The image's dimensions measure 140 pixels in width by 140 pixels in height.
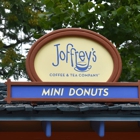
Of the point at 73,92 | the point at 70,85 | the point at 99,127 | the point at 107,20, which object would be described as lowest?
the point at 99,127

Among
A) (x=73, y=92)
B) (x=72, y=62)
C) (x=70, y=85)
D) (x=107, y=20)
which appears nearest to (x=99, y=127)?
(x=73, y=92)

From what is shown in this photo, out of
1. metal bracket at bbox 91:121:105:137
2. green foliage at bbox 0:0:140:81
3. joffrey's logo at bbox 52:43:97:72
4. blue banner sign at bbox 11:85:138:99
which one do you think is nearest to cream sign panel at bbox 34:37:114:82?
joffrey's logo at bbox 52:43:97:72

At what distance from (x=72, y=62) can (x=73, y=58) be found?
0.07 m

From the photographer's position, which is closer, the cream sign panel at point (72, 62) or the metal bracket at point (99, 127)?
the metal bracket at point (99, 127)

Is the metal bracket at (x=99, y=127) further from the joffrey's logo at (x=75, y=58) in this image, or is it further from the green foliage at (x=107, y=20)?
the green foliage at (x=107, y=20)

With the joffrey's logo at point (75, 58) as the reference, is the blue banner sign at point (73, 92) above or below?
below

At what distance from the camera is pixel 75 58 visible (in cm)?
853

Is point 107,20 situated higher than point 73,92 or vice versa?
point 107,20

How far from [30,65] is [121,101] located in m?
1.72

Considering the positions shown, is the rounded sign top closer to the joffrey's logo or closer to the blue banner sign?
the joffrey's logo

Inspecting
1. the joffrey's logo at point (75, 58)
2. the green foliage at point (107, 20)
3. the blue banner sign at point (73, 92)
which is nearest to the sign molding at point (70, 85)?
the blue banner sign at point (73, 92)

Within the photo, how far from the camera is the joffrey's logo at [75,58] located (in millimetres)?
8508

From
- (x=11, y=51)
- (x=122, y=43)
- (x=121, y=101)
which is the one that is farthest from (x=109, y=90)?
(x=11, y=51)

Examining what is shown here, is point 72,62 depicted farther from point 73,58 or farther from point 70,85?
point 70,85
